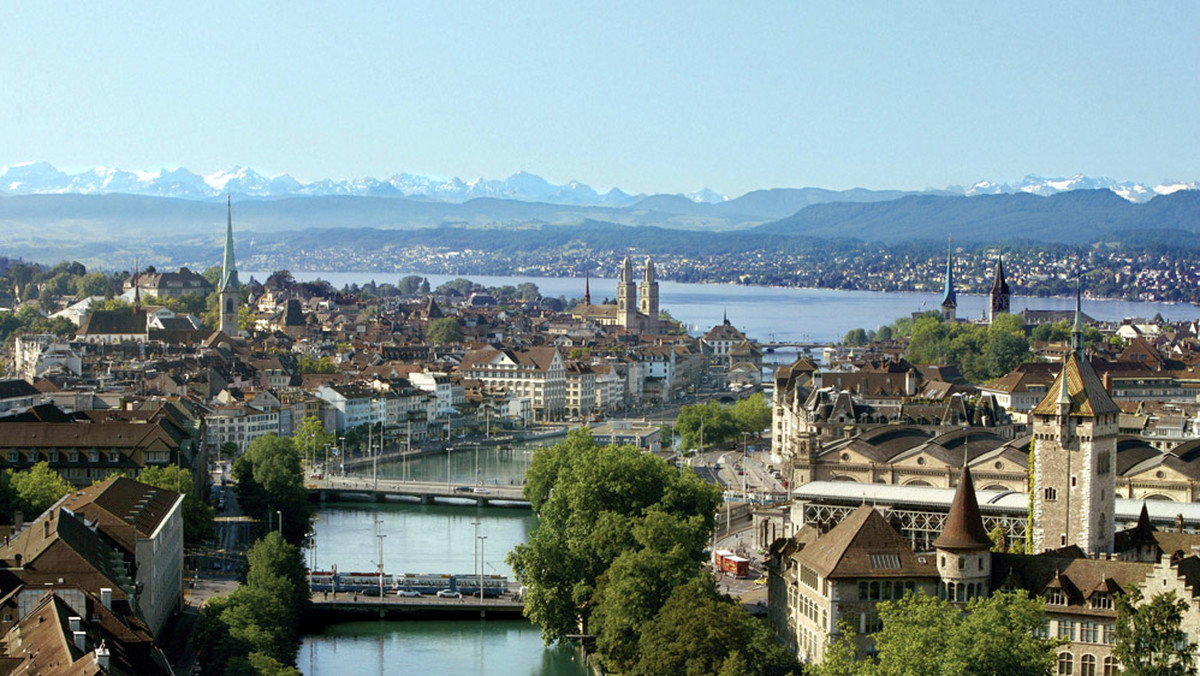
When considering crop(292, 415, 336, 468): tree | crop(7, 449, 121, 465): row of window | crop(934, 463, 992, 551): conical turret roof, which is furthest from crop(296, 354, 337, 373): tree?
crop(934, 463, 992, 551): conical turret roof

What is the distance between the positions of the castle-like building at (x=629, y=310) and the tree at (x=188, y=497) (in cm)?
9769

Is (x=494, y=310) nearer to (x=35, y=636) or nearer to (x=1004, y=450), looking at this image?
(x=1004, y=450)

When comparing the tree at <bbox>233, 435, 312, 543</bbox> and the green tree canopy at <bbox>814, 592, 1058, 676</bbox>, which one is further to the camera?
the tree at <bbox>233, 435, 312, 543</bbox>

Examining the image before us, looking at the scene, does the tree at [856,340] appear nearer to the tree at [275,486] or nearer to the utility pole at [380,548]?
the utility pole at [380,548]

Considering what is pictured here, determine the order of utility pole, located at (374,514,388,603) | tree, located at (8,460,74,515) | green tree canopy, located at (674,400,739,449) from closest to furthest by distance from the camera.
→ 1. utility pole, located at (374,514,388,603)
2. tree, located at (8,460,74,515)
3. green tree canopy, located at (674,400,739,449)

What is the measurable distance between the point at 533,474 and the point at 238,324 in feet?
233

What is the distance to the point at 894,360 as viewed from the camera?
92625 mm

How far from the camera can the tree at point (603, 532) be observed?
1594 inches

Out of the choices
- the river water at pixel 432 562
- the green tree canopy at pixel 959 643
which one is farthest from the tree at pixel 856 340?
the green tree canopy at pixel 959 643

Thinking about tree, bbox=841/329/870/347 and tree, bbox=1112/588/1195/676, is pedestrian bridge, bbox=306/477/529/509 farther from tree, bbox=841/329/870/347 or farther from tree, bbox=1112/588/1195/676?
tree, bbox=841/329/870/347

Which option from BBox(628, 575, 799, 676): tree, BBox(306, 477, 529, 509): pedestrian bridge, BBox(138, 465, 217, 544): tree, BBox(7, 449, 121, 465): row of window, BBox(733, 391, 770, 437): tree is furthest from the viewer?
BBox(733, 391, 770, 437): tree

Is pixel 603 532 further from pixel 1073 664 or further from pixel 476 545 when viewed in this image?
pixel 1073 664

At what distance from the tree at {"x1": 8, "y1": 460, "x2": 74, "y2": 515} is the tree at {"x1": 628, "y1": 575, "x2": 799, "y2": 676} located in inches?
676

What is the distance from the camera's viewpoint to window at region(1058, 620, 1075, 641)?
33500mm
